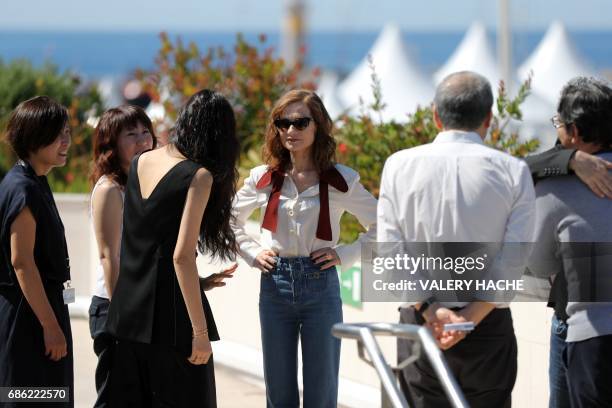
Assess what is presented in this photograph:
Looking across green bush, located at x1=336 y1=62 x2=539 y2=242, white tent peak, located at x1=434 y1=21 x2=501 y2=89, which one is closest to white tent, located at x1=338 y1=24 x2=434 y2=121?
white tent peak, located at x1=434 y1=21 x2=501 y2=89

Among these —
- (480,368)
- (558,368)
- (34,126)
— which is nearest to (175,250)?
(34,126)

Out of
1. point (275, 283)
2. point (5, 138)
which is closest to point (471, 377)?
point (275, 283)

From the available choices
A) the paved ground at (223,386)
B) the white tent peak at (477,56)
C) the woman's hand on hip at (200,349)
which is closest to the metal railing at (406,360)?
the woman's hand on hip at (200,349)

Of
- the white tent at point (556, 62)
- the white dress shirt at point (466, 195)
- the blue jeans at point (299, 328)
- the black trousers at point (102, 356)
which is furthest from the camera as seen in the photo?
the white tent at point (556, 62)

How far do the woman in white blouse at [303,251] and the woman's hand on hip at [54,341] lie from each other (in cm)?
102

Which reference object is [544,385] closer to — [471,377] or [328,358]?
[328,358]

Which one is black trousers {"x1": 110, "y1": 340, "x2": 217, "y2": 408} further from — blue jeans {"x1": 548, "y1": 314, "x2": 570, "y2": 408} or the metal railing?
blue jeans {"x1": 548, "y1": 314, "x2": 570, "y2": 408}

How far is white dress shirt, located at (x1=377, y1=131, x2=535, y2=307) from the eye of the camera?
3.96 m

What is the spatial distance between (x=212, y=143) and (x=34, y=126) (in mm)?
A: 847

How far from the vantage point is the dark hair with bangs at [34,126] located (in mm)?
4547

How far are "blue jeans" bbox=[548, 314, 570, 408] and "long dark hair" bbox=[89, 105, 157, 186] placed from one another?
2159 millimetres

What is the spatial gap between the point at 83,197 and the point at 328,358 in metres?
6.46

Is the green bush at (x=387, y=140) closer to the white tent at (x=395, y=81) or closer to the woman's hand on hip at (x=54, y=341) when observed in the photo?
the woman's hand on hip at (x=54, y=341)

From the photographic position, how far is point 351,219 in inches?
320
